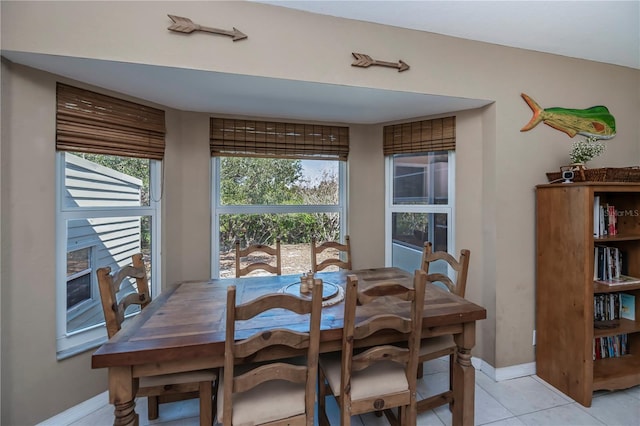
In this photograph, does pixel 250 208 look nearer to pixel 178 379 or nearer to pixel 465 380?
pixel 178 379

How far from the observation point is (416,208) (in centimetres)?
280

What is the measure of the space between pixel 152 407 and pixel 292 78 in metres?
2.23

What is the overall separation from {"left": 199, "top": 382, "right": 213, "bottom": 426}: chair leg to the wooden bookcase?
7.75 feet

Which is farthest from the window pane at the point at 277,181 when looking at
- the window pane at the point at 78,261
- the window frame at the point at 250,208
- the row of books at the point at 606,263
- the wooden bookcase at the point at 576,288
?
the row of books at the point at 606,263

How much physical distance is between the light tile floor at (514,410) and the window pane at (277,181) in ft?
5.43

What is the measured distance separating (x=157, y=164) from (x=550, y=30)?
10.2ft

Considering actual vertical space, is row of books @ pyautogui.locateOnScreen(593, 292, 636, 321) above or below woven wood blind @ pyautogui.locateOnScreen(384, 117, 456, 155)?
below

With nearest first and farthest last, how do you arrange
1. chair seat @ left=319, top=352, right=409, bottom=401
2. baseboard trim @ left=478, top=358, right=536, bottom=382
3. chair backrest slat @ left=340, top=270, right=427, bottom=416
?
chair backrest slat @ left=340, top=270, right=427, bottom=416, chair seat @ left=319, top=352, right=409, bottom=401, baseboard trim @ left=478, top=358, right=536, bottom=382

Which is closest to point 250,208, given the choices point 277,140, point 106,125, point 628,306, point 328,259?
point 277,140

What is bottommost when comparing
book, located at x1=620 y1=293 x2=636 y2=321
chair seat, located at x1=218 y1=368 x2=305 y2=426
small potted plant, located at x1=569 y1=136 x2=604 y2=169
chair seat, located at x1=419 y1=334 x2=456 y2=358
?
chair seat, located at x1=218 y1=368 x2=305 y2=426

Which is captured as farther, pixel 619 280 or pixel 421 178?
pixel 421 178

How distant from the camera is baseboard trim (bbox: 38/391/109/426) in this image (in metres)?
1.72

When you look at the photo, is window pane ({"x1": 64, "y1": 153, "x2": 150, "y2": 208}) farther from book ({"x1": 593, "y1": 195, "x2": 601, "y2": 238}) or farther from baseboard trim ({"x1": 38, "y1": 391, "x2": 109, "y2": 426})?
book ({"x1": 593, "y1": 195, "x2": 601, "y2": 238})

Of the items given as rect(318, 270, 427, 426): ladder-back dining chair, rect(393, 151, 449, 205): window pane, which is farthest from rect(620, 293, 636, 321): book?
rect(318, 270, 427, 426): ladder-back dining chair
